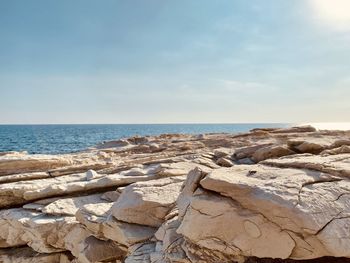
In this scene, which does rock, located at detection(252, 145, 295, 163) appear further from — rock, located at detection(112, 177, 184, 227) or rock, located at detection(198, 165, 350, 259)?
rock, located at detection(198, 165, 350, 259)

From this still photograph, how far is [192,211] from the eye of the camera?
7.30m

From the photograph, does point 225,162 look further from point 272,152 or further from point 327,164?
point 327,164

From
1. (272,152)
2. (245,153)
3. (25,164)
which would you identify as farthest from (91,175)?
(272,152)

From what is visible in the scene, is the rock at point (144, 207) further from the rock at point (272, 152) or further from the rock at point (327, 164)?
the rock at point (272, 152)

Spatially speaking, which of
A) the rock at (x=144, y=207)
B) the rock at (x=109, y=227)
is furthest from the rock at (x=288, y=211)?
the rock at (x=109, y=227)

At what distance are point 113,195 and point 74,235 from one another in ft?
7.08

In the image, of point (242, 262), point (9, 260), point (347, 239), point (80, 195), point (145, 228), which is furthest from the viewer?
point (80, 195)

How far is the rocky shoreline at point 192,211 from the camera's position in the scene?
638 cm

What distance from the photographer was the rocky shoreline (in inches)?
251

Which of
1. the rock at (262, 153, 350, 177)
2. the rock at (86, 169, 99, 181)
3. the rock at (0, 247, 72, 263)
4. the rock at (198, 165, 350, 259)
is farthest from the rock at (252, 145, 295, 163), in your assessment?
the rock at (0, 247, 72, 263)

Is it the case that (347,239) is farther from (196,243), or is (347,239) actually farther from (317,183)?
(196,243)

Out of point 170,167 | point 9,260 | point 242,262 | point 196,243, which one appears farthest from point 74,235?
point 242,262

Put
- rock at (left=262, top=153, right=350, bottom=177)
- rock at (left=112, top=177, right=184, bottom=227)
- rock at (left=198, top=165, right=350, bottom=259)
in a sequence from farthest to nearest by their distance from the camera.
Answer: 1. rock at (left=112, top=177, right=184, bottom=227)
2. rock at (left=262, top=153, right=350, bottom=177)
3. rock at (left=198, top=165, right=350, bottom=259)

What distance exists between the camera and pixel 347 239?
6023 millimetres
